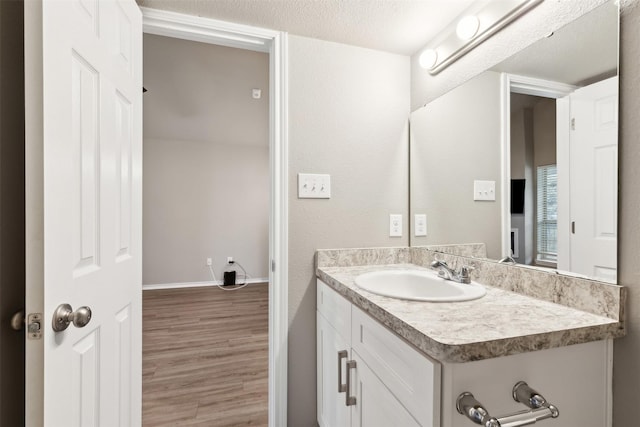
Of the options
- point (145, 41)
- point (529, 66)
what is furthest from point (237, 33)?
point (529, 66)

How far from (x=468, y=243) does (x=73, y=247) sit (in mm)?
1456

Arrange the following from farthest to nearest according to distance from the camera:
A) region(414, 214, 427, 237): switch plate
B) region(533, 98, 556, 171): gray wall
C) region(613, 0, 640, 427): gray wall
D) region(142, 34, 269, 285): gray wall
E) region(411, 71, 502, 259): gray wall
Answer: region(142, 34, 269, 285): gray wall < region(414, 214, 427, 237): switch plate < region(411, 71, 502, 259): gray wall < region(533, 98, 556, 171): gray wall < region(613, 0, 640, 427): gray wall

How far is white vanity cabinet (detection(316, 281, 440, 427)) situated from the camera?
0.68m

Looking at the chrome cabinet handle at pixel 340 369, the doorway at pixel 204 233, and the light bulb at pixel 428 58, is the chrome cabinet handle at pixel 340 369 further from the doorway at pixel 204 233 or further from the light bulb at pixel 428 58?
the light bulb at pixel 428 58

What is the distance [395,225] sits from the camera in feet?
5.49

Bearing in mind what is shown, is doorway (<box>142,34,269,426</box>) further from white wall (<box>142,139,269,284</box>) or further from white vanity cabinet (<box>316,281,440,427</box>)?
white vanity cabinet (<box>316,281,440,427</box>)

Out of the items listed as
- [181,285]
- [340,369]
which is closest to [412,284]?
[340,369]

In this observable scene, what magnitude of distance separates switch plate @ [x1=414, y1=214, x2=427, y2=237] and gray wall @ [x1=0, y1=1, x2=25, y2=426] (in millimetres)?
1604

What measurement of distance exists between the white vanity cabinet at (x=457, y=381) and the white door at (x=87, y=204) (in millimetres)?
829

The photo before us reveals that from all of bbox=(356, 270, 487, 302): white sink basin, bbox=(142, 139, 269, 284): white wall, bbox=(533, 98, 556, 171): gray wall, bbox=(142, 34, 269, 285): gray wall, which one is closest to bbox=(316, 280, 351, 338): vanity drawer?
bbox=(356, 270, 487, 302): white sink basin

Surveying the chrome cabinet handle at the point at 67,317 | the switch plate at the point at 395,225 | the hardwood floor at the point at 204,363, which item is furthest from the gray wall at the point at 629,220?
the hardwood floor at the point at 204,363

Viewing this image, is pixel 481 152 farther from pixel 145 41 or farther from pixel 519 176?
pixel 145 41

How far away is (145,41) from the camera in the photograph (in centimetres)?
211

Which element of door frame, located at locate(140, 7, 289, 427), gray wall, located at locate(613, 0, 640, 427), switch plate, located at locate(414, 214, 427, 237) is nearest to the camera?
gray wall, located at locate(613, 0, 640, 427)
